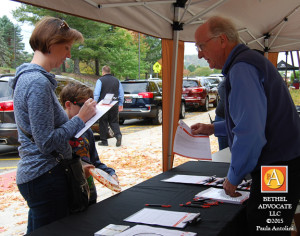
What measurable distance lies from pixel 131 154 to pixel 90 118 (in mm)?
6128

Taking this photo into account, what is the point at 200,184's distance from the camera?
2.48 metres

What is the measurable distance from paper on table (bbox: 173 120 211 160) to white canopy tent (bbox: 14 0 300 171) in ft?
4.62

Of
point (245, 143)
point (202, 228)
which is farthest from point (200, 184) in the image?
point (245, 143)

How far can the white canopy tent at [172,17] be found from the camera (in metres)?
3.36

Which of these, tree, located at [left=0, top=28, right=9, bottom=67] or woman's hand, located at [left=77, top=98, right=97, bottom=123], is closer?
woman's hand, located at [left=77, top=98, right=97, bottom=123]

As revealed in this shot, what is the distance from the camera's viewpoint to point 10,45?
5231 centimetres

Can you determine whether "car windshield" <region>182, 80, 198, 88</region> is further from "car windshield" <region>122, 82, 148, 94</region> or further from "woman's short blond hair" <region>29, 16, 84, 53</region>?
"woman's short blond hair" <region>29, 16, 84, 53</region>

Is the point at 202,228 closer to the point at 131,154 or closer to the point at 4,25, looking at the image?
the point at 131,154

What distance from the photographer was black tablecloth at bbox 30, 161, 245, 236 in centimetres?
166

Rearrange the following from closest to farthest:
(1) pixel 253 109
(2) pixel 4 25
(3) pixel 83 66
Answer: (1) pixel 253 109 < (3) pixel 83 66 < (2) pixel 4 25

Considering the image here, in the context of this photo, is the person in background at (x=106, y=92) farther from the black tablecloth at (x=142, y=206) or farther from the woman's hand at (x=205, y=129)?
the black tablecloth at (x=142, y=206)

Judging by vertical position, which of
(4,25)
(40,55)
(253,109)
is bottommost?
(253,109)

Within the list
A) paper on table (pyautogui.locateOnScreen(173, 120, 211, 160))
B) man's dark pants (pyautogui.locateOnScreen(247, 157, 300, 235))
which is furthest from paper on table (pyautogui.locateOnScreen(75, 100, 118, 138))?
man's dark pants (pyautogui.locateOnScreen(247, 157, 300, 235))

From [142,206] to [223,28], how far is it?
111 centimetres
